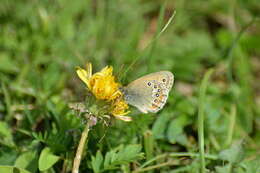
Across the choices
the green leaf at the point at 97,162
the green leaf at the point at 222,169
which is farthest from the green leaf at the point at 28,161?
the green leaf at the point at 222,169

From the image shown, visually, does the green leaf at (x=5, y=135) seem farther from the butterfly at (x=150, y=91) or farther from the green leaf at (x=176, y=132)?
the green leaf at (x=176, y=132)

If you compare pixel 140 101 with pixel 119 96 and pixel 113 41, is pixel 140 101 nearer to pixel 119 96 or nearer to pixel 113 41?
pixel 119 96

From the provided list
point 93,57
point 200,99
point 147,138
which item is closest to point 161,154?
point 147,138

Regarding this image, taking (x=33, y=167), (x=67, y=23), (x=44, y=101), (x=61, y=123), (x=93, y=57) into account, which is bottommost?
(x=33, y=167)

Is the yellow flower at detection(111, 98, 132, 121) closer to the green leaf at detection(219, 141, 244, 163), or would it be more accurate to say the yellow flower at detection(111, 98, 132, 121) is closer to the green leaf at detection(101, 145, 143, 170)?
the green leaf at detection(101, 145, 143, 170)

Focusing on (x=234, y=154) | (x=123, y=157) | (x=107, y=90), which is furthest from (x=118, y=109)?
(x=234, y=154)

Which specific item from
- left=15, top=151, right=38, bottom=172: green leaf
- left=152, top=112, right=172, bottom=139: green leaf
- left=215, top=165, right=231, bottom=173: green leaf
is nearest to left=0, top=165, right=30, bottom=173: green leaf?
left=15, top=151, right=38, bottom=172: green leaf
